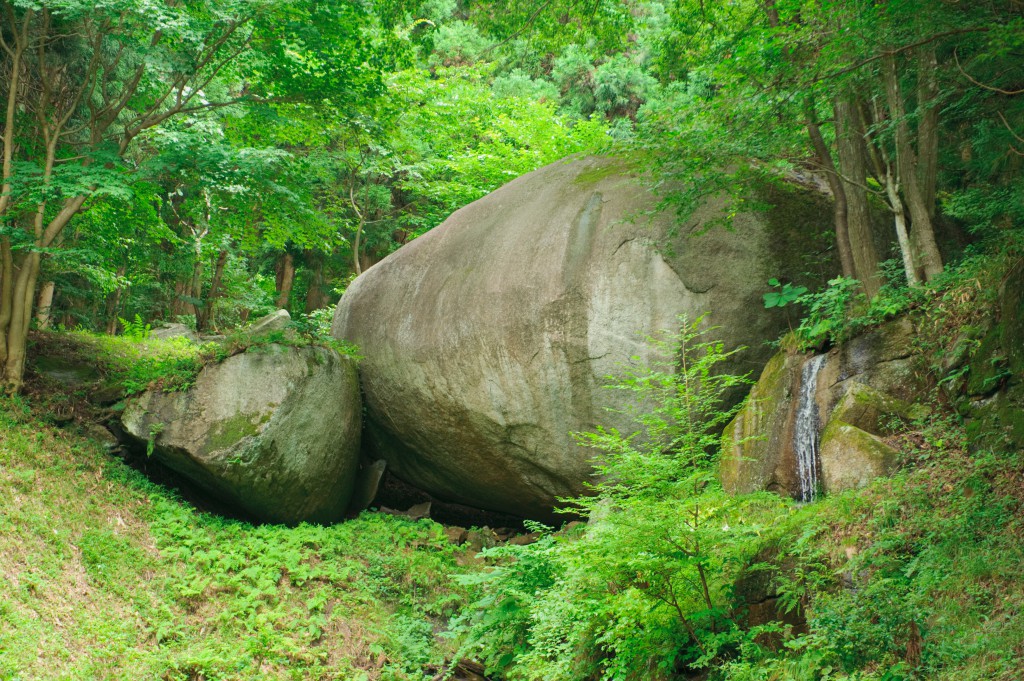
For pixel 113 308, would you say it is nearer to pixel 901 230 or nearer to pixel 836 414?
pixel 836 414

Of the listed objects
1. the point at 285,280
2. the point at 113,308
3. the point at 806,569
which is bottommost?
the point at 806,569

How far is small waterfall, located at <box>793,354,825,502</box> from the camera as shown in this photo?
5.99 metres

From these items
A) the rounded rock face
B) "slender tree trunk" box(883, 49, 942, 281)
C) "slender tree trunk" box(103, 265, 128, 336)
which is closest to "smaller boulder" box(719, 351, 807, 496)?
the rounded rock face

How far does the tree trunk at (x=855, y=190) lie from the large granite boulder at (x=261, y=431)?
6.78m

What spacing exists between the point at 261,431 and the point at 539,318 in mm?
3766

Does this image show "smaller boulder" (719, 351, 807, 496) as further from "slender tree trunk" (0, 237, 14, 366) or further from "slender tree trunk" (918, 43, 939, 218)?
"slender tree trunk" (0, 237, 14, 366)

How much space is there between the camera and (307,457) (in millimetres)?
8961

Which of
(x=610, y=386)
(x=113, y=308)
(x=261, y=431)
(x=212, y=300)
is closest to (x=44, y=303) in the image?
(x=113, y=308)

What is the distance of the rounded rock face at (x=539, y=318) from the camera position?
797 cm

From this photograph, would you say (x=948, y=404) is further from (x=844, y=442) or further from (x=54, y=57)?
(x=54, y=57)

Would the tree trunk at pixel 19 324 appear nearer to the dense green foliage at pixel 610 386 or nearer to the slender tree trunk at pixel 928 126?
the dense green foliage at pixel 610 386

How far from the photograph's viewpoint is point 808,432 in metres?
6.29

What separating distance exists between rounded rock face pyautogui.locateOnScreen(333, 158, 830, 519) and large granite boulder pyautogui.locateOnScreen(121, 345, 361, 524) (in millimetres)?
1081

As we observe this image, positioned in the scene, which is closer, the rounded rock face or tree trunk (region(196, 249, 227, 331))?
the rounded rock face
